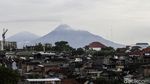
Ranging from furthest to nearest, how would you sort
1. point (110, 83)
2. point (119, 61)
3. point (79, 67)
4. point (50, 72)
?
point (119, 61) < point (79, 67) < point (50, 72) < point (110, 83)

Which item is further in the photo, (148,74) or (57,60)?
(57,60)

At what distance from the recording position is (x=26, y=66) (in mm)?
73500

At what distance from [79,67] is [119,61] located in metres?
8.62

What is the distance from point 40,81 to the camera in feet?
169

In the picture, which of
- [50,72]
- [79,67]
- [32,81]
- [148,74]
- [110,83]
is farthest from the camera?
[79,67]

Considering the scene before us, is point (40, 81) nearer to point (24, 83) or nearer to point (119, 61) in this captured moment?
point (24, 83)

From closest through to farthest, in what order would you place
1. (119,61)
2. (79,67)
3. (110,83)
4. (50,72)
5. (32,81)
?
(110,83), (32,81), (50,72), (79,67), (119,61)

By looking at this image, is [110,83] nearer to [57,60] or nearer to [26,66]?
[26,66]

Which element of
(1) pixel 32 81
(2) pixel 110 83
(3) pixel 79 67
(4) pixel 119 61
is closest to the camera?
(2) pixel 110 83

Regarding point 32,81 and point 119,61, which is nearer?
point 32,81

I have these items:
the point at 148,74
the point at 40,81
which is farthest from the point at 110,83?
the point at 148,74

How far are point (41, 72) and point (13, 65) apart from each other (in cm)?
805

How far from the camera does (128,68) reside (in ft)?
218

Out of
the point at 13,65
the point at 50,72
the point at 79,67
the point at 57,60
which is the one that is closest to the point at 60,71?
the point at 50,72
